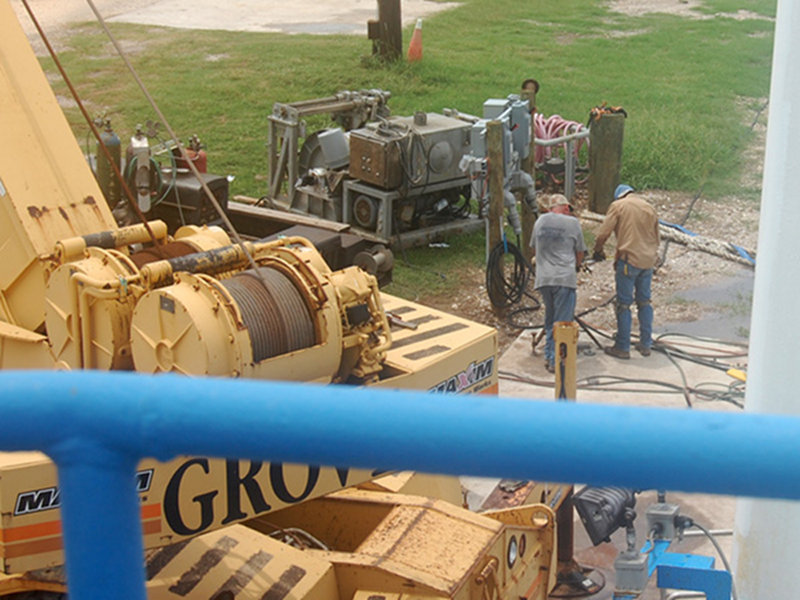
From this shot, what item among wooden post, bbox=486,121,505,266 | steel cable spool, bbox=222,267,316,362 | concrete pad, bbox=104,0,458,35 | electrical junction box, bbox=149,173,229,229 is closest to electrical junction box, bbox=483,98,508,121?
wooden post, bbox=486,121,505,266

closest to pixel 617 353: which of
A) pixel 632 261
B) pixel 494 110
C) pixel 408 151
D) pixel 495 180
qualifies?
pixel 632 261

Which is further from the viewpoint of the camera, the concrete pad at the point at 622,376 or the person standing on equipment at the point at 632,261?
the person standing on equipment at the point at 632,261

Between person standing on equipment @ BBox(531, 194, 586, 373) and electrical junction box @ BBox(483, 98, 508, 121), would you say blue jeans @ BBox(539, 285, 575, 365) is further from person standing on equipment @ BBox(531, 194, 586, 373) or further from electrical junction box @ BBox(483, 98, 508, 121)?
electrical junction box @ BBox(483, 98, 508, 121)

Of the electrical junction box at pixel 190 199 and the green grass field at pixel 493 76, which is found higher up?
the electrical junction box at pixel 190 199

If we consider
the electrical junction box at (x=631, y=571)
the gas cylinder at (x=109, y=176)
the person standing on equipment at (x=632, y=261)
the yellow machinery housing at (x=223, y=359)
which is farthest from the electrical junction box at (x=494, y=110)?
the electrical junction box at (x=631, y=571)

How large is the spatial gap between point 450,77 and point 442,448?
20744 mm

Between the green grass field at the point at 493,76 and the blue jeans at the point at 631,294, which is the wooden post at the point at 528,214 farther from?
the green grass field at the point at 493,76

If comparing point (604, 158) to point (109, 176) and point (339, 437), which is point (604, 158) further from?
point (339, 437)

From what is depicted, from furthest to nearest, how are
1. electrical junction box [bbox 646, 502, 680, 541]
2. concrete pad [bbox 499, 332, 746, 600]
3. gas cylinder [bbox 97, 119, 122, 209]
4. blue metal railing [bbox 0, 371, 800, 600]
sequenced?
gas cylinder [bbox 97, 119, 122, 209], concrete pad [bbox 499, 332, 746, 600], electrical junction box [bbox 646, 502, 680, 541], blue metal railing [bbox 0, 371, 800, 600]

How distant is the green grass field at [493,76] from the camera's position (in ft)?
57.3

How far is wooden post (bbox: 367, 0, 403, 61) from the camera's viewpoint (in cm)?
2095

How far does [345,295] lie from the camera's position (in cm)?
548

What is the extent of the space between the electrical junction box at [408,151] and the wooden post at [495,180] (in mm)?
1297

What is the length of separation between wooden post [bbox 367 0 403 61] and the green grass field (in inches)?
12.3
